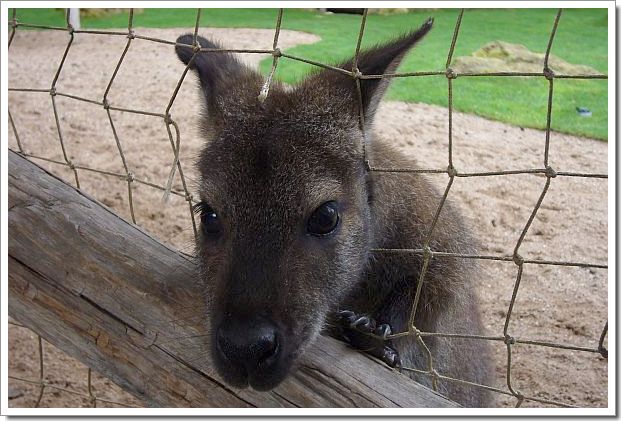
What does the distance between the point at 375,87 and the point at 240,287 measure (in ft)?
2.97

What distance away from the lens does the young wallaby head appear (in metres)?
2.19

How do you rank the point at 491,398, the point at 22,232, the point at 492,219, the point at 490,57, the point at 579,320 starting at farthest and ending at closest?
the point at 490,57, the point at 492,219, the point at 579,320, the point at 491,398, the point at 22,232

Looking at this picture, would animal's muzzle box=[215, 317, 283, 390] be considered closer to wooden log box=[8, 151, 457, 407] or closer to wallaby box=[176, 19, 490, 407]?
wallaby box=[176, 19, 490, 407]

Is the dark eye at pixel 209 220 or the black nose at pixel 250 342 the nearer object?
the black nose at pixel 250 342

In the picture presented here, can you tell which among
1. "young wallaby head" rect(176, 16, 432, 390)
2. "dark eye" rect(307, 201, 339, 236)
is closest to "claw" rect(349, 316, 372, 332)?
"young wallaby head" rect(176, 16, 432, 390)

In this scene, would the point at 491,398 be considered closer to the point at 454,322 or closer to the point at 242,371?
the point at 454,322

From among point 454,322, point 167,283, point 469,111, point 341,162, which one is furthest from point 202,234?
point 469,111

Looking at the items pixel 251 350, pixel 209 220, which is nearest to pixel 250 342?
pixel 251 350

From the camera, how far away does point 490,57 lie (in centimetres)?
702

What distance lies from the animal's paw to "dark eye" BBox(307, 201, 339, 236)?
15.8 inches

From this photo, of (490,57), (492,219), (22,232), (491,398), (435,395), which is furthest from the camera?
(490,57)

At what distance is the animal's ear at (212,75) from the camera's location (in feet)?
9.41

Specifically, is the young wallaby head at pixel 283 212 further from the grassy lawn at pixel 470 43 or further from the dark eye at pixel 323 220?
the grassy lawn at pixel 470 43

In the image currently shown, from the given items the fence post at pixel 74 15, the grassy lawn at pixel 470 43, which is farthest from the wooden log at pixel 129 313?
the fence post at pixel 74 15
